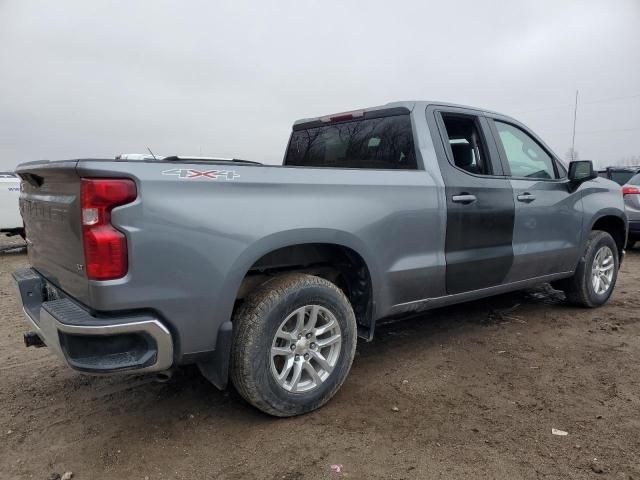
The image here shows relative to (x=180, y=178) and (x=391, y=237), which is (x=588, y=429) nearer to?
(x=391, y=237)

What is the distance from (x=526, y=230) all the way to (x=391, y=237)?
1.64 m

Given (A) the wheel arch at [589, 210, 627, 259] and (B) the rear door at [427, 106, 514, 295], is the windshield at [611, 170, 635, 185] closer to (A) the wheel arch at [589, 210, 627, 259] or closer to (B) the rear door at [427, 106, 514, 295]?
(A) the wheel arch at [589, 210, 627, 259]

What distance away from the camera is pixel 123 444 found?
2.62 meters

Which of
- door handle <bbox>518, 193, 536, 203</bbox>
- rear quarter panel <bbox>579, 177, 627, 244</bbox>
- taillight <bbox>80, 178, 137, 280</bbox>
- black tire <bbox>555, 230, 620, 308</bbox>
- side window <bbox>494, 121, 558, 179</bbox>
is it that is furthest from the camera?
black tire <bbox>555, 230, 620, 308</bbox>

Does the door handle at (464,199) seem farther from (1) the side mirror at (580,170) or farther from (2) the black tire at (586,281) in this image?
(2) the black tire at (586,281)

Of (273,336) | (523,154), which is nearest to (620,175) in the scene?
(523,154)

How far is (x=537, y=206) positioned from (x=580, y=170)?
74 cm

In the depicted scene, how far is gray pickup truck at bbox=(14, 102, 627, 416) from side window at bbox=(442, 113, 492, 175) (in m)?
0.01

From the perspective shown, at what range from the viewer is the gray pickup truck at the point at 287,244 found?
7.27 ft

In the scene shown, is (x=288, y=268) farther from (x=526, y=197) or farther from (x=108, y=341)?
(x=526, y=197)

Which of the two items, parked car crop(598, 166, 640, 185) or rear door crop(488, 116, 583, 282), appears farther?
parked car crop(598, 166, 640, 185)

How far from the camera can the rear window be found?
3619mm

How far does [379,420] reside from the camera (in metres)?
2.82

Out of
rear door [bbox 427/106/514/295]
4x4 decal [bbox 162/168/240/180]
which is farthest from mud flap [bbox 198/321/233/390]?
rear door [bbox 427/106/514/295]
